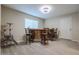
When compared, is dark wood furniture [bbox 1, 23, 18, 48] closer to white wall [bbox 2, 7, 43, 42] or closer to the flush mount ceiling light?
white wall [bbox 2, 7, 43, 42]

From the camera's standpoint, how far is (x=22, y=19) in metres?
3.59

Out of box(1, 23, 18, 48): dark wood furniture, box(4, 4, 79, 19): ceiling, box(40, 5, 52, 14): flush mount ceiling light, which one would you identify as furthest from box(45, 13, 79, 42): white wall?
box(1, 23, 18, 48): dark wood furniture

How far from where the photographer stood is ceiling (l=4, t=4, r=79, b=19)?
10.7 ft

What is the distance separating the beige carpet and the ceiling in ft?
3.16

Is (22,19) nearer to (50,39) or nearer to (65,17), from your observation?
(50,39)

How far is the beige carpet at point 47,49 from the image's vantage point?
3.34 m

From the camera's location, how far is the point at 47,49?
361 cm

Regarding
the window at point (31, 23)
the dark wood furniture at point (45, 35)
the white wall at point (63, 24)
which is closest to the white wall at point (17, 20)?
the window at point (31, 23)

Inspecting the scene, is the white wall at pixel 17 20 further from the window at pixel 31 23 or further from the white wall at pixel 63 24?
the white wall at pixel 63 24
